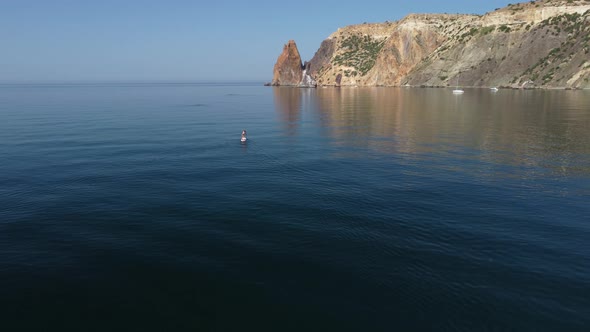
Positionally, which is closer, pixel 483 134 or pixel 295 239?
pixel 295 239

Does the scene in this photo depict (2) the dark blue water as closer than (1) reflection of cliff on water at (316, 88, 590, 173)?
Yes

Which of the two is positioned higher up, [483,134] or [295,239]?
[483,134]

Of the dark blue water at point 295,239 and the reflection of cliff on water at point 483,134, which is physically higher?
the reflection of cliff on water at point 483,134

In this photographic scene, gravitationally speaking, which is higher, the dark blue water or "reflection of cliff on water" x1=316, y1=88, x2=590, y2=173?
"reflection of cliff on water" x1=316, y1=88, x2=590, y2=173

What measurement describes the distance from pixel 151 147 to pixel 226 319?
1730 inches

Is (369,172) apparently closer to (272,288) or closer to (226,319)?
(272,288)

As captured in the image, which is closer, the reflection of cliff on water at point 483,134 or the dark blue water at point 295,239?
the dark blue water at point 295,239

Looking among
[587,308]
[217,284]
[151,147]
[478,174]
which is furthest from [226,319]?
[151,147]

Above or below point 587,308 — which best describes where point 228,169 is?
above

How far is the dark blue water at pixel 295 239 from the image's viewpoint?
17.6 m

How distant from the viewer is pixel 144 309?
1777cm

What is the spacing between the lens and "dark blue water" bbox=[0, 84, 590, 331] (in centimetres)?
1762

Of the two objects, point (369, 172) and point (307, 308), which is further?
point (369, 172)

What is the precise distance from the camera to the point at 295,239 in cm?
2511
